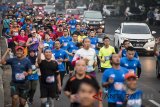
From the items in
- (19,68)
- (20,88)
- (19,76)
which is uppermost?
(19,68)

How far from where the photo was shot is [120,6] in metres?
83.7

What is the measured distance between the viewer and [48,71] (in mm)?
11938

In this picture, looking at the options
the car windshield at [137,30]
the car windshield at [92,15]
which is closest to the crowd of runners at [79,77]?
the car windshield at [137,30]

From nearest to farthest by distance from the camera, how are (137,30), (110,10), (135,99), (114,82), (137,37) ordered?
1. (135,99)
2. (114,82)
3. (137,37)
4. (137,30)
5. (110,10)

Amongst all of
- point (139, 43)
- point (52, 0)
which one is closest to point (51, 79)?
point (139, 43)

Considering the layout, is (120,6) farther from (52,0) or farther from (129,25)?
(52,0)

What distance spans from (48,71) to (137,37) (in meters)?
15.8

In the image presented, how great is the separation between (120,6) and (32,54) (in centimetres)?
6978

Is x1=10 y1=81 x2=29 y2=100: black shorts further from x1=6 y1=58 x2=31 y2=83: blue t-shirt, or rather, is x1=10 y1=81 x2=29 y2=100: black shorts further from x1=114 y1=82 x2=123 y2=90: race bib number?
x1=114 y1=82 x2=123 y2=90: race bib number

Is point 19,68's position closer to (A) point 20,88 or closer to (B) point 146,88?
(A) point 20,88

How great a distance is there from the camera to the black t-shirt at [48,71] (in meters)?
11.9

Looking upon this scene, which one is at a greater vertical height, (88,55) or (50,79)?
(88,55)

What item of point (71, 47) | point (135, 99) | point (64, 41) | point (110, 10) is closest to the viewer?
point (135, 99)

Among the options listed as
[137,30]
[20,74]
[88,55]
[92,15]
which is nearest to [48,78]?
[20,74]
